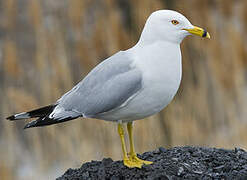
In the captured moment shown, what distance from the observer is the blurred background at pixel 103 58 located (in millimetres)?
3816

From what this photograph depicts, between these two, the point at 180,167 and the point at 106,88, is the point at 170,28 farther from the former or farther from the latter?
the point at 180,167

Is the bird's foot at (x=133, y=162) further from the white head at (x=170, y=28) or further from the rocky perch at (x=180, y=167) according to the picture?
the white head at (x=170, y=28)

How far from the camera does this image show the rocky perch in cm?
245

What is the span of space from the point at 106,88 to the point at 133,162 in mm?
389

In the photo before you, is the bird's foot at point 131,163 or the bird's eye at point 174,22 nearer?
the bird's eye at point 174,22

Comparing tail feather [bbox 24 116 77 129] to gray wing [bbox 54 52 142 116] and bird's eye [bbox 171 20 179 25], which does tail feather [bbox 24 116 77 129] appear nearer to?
gray wing [bbox 54 52 142 116]

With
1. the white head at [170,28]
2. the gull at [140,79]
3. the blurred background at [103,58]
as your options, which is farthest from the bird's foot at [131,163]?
the blurred background at [103,58]

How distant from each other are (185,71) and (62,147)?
1.07m

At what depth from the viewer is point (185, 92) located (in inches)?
162

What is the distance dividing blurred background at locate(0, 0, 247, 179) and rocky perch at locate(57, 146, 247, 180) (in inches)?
43.4

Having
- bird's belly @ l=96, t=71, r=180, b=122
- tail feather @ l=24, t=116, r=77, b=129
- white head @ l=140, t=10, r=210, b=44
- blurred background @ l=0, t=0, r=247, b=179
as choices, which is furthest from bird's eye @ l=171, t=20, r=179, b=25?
blurred background @ l=0, t=0, r=247, b=179

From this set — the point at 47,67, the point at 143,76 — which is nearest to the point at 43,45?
the point at 47,67

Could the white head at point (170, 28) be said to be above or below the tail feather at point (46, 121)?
above

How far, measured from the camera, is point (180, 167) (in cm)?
250
